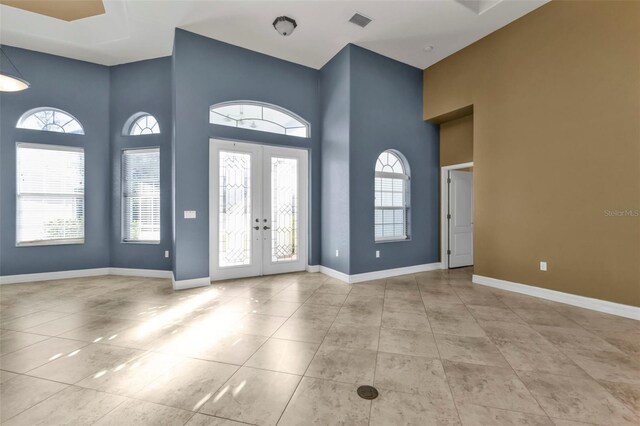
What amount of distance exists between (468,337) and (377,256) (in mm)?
2400

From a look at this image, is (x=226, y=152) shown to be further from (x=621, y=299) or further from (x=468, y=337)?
(x=621, y=299)

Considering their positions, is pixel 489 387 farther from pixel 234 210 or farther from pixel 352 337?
pixel 234 210

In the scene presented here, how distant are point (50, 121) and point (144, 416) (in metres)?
5.92

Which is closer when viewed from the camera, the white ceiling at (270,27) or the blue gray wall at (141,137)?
the white ceiling at (270,27)

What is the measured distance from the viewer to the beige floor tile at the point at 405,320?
2.95 m

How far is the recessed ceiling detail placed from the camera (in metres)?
3.80

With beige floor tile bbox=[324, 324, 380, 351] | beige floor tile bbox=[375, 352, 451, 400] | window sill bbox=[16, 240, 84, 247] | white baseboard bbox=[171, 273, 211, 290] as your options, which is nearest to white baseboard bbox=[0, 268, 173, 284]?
window sill bbox=[16, 240, 84, 247]

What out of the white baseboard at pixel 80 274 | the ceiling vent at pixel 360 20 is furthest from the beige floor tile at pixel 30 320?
the ceiling vent at pixel 360 20

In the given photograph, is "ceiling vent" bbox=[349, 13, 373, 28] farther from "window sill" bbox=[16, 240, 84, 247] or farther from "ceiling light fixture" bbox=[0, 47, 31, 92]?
"window sill" bbox=[16, 240, 84, 247]

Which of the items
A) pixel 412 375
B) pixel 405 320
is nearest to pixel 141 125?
pixel 405 320

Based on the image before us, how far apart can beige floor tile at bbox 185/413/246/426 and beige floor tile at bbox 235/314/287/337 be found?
1111 millimetres

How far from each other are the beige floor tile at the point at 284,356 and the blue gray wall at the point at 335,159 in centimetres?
232

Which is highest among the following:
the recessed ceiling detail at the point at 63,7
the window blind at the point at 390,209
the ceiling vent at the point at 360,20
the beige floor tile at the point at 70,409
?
the recessed ceiling detail at the point at 63,7

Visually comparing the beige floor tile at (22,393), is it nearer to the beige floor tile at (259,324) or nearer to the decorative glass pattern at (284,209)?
the beige floor tile at (259,324)
